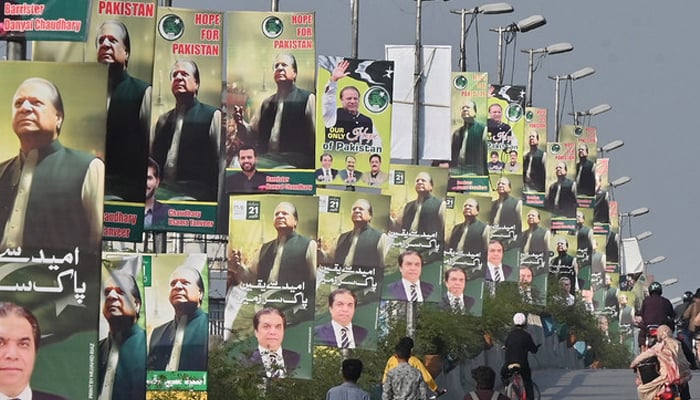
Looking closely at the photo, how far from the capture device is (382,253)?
33.8 meters

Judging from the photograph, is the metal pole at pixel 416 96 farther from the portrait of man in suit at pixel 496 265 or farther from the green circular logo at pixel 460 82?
the portrait of man in suit at pixel 496 265

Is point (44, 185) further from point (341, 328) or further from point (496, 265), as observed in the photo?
point (496, 265)

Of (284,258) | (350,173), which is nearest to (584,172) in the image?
(350,173)

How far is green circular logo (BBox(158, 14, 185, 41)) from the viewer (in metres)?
25.4

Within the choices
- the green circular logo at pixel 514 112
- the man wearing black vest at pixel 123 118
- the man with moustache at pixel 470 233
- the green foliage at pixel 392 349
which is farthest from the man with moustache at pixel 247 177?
the green circular logo at pixel 514 112

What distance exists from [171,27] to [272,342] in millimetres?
4861

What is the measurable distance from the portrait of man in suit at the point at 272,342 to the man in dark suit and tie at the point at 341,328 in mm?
3988

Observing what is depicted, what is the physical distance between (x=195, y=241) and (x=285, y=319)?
2669 centimetres

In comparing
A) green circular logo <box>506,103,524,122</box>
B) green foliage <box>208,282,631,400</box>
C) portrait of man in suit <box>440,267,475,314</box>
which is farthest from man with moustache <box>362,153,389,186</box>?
green circular logo <box>506,103,524,122</box>

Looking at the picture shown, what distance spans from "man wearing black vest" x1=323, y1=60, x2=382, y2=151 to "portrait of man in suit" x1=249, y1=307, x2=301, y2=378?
5.90m

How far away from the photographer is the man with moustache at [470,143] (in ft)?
143

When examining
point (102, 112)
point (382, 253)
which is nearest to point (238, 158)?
point (382, 253)

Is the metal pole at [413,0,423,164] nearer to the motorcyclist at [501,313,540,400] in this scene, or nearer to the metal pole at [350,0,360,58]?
the metal pole at [350,0,360,58]

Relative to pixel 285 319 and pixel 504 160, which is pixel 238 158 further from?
pixel 504 160
